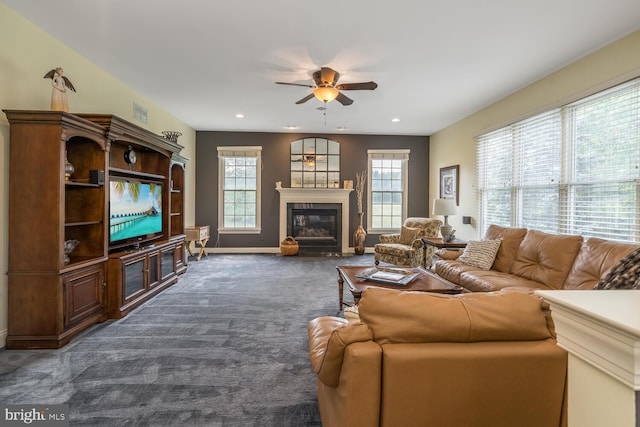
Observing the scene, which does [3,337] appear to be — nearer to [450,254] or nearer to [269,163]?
[450,254]

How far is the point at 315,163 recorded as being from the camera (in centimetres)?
735

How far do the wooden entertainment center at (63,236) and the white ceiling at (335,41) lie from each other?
2.67 feet

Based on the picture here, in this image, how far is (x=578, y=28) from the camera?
9.27ft

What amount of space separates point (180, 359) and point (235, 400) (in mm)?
753

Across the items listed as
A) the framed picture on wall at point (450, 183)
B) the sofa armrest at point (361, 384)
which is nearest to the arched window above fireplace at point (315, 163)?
the framed picture on wall at point (450, 183)

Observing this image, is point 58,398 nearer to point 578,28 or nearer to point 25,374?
point 25,374

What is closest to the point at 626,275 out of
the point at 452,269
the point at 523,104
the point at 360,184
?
the point at 452,269

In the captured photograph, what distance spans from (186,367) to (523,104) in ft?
16.1

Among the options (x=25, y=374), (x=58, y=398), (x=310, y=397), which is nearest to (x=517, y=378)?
(x=310, y=397)

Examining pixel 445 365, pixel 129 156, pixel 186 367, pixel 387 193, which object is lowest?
pixel 186 367

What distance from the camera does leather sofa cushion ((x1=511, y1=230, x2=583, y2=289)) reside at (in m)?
3.02

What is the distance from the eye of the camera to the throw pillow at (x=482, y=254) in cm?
376

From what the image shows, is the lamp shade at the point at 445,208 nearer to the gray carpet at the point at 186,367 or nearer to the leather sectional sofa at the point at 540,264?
the leather sectional sofa at the point at 540,264

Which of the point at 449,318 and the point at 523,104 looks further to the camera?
the point at 523,104
